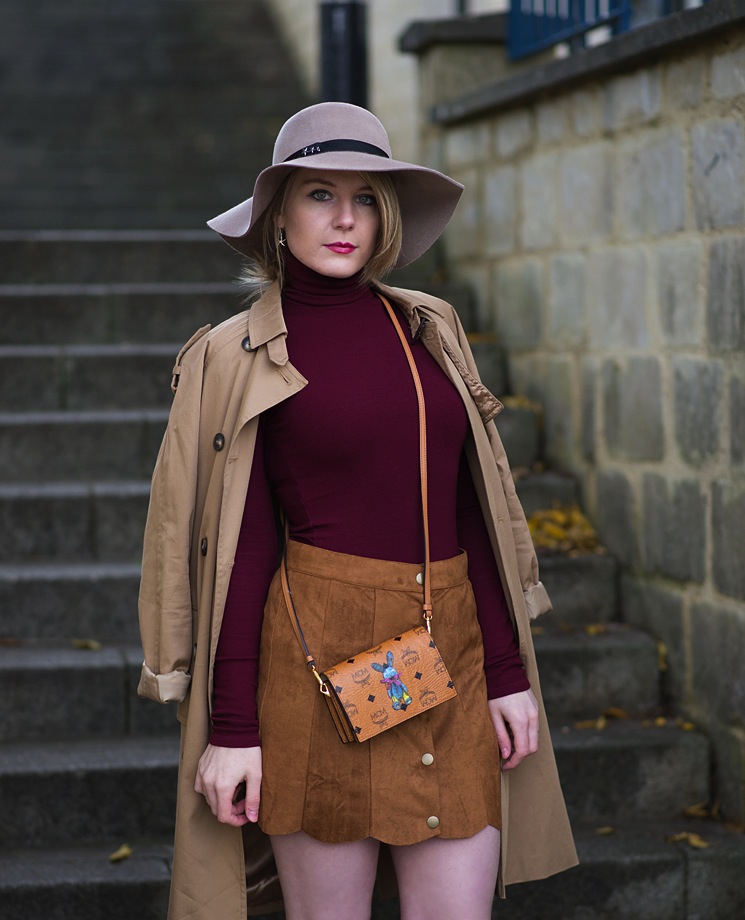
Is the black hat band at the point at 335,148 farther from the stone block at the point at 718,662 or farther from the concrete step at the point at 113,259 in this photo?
the concrete step at the point at 113,259

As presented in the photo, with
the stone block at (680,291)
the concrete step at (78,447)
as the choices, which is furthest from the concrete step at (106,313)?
the stone block at (680,291)

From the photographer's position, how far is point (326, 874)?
8.21 feet

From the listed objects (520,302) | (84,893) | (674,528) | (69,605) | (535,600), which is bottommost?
(84,893)

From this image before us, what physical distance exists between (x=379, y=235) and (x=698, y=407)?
178 centimetres

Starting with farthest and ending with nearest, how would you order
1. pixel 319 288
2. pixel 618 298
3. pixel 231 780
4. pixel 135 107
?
pixel 135 107, pixel 618 298, pixel 319 288, pixel 231 780

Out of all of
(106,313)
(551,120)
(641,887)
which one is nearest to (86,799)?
(641,887)

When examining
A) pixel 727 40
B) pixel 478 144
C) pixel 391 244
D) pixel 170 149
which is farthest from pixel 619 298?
pixel 170 149

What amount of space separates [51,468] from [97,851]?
1.74 m

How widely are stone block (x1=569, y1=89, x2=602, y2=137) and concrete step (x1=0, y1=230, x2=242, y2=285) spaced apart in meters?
1.79

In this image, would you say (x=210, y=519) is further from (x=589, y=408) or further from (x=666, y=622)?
(x=589, y=408)

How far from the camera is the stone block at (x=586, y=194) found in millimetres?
4684

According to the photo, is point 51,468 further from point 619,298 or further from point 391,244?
point 391,244

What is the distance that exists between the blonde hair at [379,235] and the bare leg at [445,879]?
3.64ft

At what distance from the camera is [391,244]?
2.58 metres
